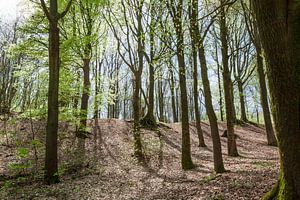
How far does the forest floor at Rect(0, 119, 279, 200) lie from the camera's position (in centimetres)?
688

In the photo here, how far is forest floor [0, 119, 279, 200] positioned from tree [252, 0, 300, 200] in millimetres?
1812

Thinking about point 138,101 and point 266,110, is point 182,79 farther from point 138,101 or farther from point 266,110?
point 266,110

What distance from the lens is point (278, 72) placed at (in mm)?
3971

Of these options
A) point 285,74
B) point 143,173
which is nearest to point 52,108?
point 143,173

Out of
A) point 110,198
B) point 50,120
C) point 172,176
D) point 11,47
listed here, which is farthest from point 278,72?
point 11,47

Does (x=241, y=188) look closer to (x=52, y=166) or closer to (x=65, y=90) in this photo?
(x=52, y=166)

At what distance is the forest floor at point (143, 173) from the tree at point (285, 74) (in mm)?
1812

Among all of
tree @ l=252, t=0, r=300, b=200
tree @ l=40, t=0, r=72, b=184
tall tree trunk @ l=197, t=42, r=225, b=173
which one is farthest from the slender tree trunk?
tree @ l=252, t=0, r=300, b=200

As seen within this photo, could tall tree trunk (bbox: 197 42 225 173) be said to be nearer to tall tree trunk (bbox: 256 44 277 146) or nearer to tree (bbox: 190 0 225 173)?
tree (bbox: 190 0 225 173)

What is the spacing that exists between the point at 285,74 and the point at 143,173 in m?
7.70

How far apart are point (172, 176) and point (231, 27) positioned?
17.6m

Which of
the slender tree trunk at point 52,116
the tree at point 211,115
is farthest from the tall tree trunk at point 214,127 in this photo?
the slender tree trunk at point 52,116

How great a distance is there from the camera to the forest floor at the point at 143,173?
6.88 metres

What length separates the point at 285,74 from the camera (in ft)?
12.9
